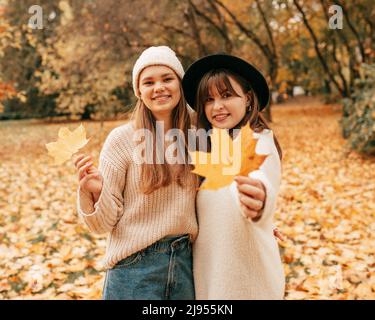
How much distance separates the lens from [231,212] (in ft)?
5.17

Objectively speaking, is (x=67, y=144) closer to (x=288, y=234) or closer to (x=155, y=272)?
(x=155, y=272)

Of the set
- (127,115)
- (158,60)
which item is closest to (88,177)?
(158,60)

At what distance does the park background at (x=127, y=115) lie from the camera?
363 cm

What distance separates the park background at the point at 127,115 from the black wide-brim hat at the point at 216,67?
51 cm

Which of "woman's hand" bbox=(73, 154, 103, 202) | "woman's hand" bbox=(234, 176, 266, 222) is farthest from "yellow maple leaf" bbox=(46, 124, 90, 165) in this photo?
"woman's hand" bbox=(234, 176, 266, 222)

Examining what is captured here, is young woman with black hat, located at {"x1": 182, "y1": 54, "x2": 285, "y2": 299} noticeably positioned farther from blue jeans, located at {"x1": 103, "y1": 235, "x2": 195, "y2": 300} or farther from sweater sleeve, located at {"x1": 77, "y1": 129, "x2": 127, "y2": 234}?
sweater sleeve, located at {"x1": 77, "y1": 129, "x2": 127, "y2": 234}

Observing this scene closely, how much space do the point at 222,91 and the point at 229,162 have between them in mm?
547

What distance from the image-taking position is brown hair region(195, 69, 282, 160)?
5.57 feet

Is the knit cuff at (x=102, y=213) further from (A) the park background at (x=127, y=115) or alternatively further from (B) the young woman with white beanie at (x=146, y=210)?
(A) the park background at (x=127, y=115)

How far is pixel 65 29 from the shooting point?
1222cm

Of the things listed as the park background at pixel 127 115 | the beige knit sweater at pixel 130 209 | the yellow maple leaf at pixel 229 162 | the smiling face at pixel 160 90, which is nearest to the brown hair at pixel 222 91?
the smiling face at pixel 160 90
